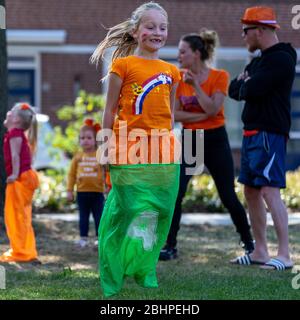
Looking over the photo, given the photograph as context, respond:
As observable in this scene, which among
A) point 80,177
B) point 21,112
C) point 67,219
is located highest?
point 21,112

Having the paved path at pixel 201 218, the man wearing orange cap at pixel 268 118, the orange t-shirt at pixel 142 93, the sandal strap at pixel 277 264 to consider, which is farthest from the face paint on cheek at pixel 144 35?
the paved path at pixel 201 218

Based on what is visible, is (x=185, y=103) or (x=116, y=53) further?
(x=185, y=103)

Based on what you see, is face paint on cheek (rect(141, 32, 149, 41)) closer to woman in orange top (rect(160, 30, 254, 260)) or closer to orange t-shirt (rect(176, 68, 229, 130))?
woman in orange top (rect(160, 30, 254, 260))

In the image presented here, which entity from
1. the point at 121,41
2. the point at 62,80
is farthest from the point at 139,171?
the point at 62,80

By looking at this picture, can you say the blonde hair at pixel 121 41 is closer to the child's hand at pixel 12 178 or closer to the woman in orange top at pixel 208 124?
the woman in orange top at pixel 208 124

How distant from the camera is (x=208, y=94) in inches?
304

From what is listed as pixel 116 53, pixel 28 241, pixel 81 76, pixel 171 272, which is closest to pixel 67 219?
pixel 28 241

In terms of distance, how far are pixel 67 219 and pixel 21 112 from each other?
9.89 ft

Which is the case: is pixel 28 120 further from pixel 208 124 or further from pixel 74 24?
pixel 74 24

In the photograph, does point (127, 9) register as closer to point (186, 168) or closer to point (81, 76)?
point (81, 76)

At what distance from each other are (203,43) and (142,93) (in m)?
2.40

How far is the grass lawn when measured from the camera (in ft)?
19.0

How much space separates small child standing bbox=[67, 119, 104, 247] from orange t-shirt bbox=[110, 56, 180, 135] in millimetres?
2802

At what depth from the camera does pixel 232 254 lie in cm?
797
